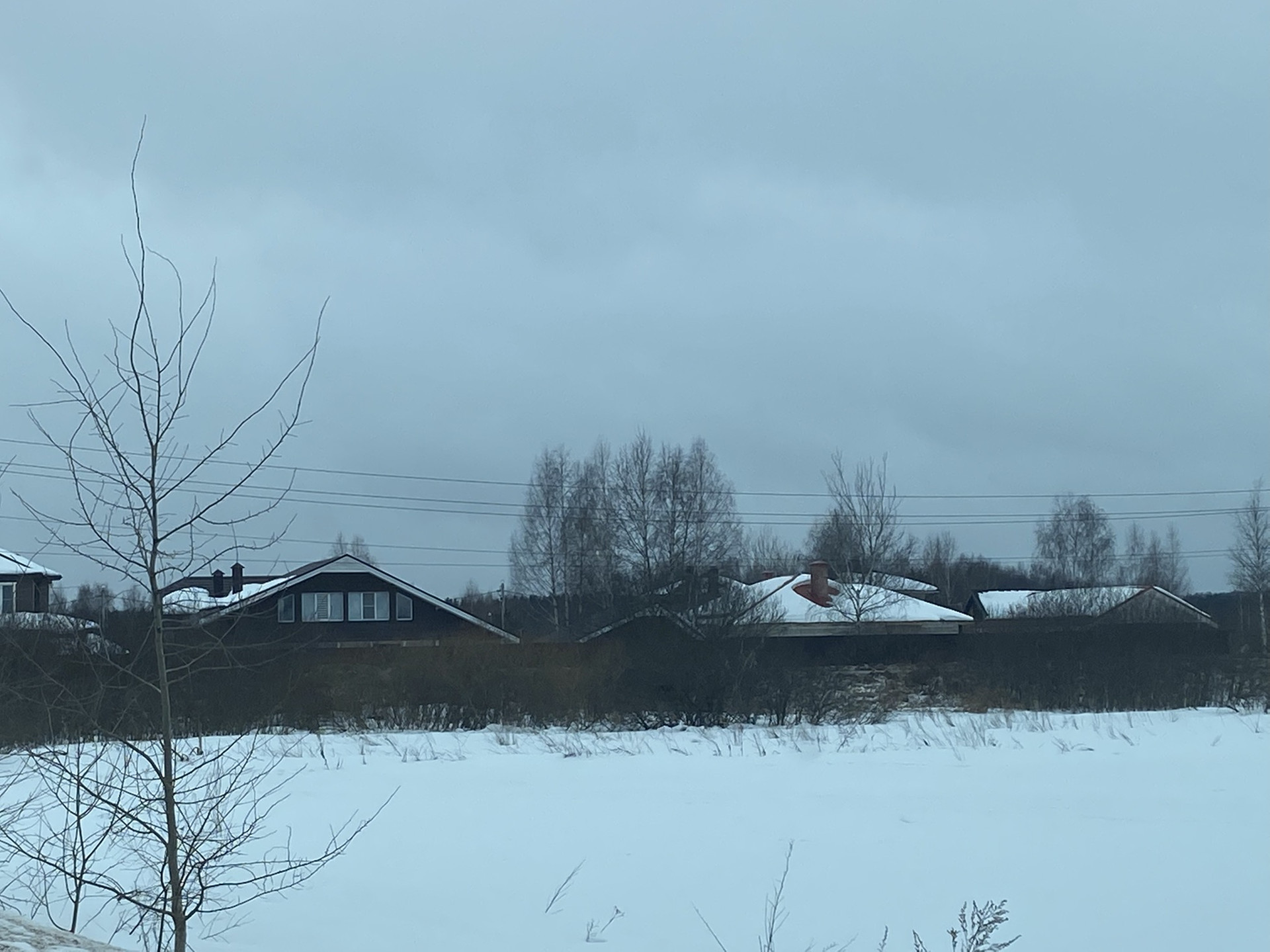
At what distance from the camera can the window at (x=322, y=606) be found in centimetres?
4275

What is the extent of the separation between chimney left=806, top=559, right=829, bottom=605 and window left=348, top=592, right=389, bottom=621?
51.7ft

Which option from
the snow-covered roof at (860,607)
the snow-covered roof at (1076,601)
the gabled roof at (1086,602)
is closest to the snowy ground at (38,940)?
the gabled roof at (1086,602)

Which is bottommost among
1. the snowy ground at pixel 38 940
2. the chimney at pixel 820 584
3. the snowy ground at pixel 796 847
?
the snowy ground at pixel 796 847

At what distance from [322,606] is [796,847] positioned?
34851mm

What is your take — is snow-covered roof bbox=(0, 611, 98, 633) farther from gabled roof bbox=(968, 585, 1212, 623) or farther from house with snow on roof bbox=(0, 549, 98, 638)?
gabled roof bbox=(968, 585, 1212, 623)

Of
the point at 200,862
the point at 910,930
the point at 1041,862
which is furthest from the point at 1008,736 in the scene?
the point at 200,862

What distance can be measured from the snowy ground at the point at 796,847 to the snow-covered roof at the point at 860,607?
21980 millimetres

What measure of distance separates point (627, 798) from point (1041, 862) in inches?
199

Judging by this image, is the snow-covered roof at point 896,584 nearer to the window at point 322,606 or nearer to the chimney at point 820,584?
the chimney at point 820,584

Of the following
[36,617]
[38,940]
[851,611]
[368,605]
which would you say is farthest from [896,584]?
[38,940]

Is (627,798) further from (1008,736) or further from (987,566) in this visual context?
(987,566)

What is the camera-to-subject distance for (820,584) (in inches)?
1677

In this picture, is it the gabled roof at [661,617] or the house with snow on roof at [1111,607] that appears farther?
the house with snow on roof at [1111,607]

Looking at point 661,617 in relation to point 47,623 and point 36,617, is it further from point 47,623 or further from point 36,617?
point 47,623
